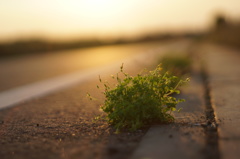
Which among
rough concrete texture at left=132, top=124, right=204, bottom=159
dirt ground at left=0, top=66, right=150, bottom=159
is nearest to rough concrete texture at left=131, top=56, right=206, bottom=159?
rough concrete texture at left=132, top=124, right=204, bottom=159

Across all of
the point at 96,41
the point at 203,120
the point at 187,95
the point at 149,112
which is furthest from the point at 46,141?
the point at 96,41

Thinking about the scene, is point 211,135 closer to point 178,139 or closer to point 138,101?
point 178,139

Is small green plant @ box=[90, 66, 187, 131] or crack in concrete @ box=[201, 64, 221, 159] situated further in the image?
small green plant @ box=[90, 66, 187, 131]

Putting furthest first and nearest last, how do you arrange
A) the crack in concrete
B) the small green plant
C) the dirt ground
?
the small green plant < the dirt ground < the crack in concrete

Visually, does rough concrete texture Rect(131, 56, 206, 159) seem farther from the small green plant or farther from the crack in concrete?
the small green plant

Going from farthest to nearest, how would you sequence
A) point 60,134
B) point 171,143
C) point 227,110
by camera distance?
1. point 227,110
2. point 60,134
3. point 171,143

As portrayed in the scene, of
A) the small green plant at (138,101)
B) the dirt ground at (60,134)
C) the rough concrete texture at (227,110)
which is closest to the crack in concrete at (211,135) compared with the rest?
the rough concrete texture at (227,110)

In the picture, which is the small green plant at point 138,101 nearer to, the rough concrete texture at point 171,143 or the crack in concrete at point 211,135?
the rough concrete texture at point 171,143

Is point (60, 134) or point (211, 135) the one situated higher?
point (60, 134)

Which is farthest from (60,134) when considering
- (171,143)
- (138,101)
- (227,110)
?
(227,110)

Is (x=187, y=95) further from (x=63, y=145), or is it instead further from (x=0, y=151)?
(x=0, y=151)

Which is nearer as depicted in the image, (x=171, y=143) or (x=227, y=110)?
(x=171, y=143)
